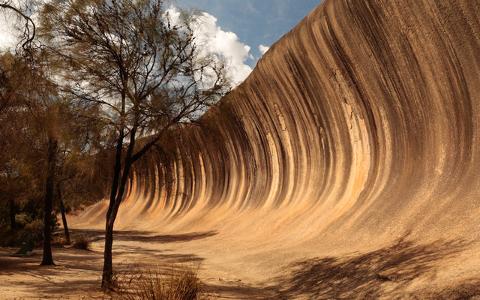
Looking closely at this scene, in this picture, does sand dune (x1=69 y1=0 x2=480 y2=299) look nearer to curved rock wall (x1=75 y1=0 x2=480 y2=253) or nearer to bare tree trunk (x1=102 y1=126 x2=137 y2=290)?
curved rock wall (x1=75 y1=0 x2=480 y2=253)

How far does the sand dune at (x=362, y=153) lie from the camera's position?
9.12 m

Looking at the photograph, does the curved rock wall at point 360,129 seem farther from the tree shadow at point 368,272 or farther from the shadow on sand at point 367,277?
the shadow on sand at point 367,277

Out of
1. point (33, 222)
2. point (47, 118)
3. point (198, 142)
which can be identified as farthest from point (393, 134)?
point (198, 142)

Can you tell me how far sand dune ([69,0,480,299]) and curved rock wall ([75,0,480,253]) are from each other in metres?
0.04

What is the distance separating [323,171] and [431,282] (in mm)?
11719

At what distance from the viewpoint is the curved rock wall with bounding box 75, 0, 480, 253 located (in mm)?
10805

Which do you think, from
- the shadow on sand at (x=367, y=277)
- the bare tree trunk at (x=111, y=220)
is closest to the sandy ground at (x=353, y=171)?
the shadow on sand at (x=367, y=277)

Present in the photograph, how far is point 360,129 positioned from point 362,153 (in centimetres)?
A: 80

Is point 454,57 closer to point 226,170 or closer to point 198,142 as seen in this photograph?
point 226,170

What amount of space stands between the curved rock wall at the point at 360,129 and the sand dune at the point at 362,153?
0.04 meters

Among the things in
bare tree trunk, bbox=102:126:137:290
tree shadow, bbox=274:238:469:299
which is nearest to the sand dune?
tree shadow, bbox=274:238:469:299

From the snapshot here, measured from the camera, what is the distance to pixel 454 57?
11.3 metres

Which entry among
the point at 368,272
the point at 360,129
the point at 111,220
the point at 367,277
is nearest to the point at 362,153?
the point at 360,129

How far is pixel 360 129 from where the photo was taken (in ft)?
52.2
